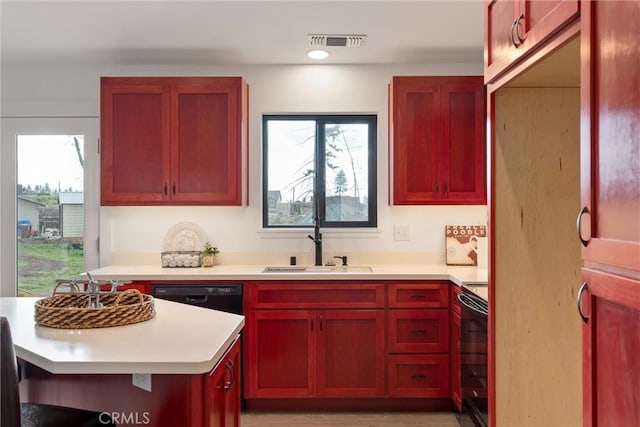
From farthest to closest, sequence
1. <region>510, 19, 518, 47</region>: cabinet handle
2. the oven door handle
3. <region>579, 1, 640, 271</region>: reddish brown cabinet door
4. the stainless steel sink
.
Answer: the stainless steel sink < the oven door handle < <region>510, 19, 518, 47</region>: cabinet handle < <region>579, 1, 640, 271</region>: reddish brown cabinet door

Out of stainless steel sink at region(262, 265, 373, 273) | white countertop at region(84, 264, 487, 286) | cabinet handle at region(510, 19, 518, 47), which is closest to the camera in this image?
cabinet handle at region(510, 19, 518, 47)

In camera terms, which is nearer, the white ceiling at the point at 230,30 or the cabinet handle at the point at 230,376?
the cabinet handle at the point at 230,376

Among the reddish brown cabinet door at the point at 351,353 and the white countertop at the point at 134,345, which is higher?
the white countertop at the point at 134,345

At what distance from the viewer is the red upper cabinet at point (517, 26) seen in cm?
130

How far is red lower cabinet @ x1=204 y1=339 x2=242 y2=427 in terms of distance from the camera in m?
1.46

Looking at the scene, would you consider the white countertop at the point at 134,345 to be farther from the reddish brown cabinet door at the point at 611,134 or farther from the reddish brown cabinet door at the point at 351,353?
the reddish brown cabinet door at the point at 351,353

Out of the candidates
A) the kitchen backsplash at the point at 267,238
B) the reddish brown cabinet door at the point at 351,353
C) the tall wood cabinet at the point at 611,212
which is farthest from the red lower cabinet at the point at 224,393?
the kitchen backsplash at the point at 267,238

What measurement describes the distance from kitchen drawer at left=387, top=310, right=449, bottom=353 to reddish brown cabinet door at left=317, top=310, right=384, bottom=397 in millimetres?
79

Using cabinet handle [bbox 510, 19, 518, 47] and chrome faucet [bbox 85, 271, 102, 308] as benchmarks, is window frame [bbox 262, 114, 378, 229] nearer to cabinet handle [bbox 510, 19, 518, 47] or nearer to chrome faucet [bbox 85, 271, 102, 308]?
chrome faucet [bbox 85, 271, 102, 308]

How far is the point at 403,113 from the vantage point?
3.43 metres

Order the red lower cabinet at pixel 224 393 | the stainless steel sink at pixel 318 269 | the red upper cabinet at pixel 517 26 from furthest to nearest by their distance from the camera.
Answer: the stainless steel sink at pixel 318 269 < the red lower cabinet at pixel 224 393 < the red upper cabinet at pixel 517 26

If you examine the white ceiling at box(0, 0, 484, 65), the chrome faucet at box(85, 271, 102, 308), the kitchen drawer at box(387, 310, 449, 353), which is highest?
the white ceiling at box(0, 0, 484, 65)

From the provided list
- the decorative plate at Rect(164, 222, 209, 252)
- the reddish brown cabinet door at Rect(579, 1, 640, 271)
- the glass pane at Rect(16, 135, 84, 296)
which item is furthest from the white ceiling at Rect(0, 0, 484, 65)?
the reddish brown cabinet door at Rect(579, 1, 640, 271)

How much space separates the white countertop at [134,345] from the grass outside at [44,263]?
202 centimetres
